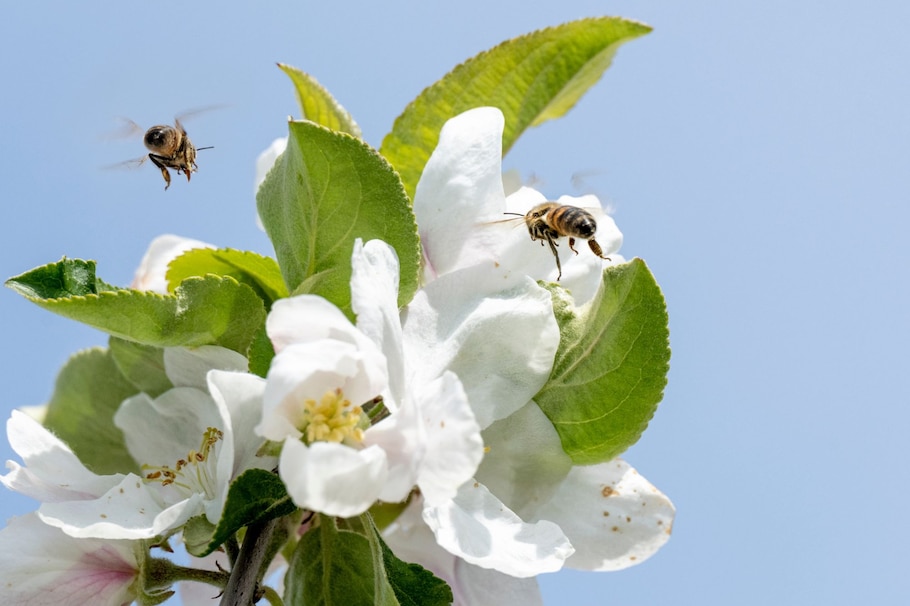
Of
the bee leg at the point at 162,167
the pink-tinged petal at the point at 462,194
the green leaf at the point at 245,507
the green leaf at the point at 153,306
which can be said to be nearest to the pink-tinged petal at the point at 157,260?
the bee leg at the point at 162,167

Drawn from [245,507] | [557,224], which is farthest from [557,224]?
[245,507]

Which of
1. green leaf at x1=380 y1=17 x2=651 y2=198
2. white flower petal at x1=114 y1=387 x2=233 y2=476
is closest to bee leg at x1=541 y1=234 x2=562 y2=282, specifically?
green leaf at x1=380 y1=17 x2=651 y2=198

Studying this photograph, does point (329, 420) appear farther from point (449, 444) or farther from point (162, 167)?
point (162, 167)

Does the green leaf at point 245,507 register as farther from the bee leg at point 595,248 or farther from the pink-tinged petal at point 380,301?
the bee leg at point 595,248

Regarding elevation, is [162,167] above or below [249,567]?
above

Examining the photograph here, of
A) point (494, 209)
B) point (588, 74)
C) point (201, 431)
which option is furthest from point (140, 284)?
point (588, 74)

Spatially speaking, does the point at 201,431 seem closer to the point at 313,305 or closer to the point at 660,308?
the point at 313,305
